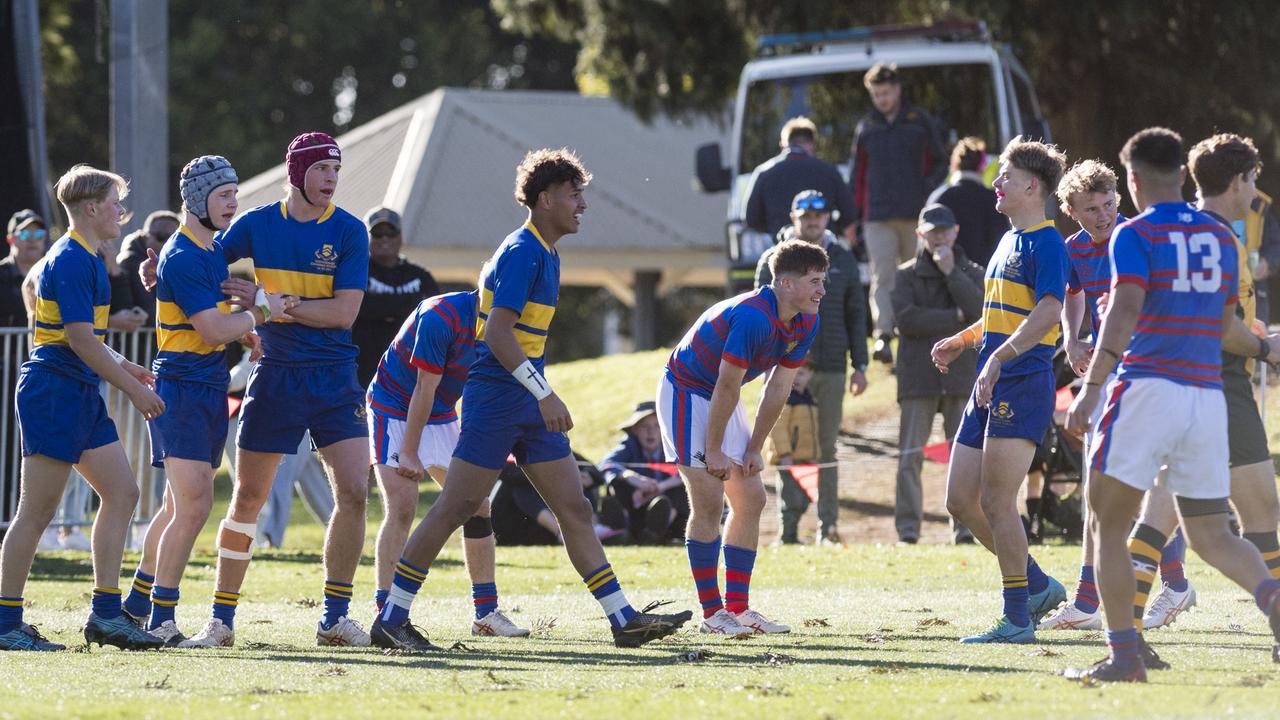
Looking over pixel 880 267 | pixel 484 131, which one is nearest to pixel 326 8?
pixel 484 131

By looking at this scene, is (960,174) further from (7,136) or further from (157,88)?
(7,136)

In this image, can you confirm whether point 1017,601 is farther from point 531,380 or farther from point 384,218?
point 384,218

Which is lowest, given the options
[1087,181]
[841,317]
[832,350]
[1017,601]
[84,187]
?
[1017,601]

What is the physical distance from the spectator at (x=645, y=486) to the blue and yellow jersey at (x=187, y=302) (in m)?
6.86

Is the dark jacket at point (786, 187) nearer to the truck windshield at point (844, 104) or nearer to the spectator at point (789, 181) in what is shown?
the spectator at point (789, 181)

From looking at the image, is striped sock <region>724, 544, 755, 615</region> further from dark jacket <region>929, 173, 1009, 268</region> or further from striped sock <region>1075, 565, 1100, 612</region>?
dark jacket <region>929, 173, 1009, 268</region>

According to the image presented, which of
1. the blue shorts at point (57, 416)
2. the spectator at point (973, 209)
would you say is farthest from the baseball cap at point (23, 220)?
the spectator at point (973, 209)

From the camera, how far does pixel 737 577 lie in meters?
8.68

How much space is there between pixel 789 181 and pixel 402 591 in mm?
8044

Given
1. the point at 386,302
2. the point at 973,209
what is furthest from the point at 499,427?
the point at 973,209

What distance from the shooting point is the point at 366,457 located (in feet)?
25.9

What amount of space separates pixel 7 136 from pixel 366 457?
35.4 ft

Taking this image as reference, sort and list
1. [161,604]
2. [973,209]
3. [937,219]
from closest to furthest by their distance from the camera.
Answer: [161,604] < [937,219] < [973,209]

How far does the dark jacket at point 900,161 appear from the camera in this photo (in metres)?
16.3
